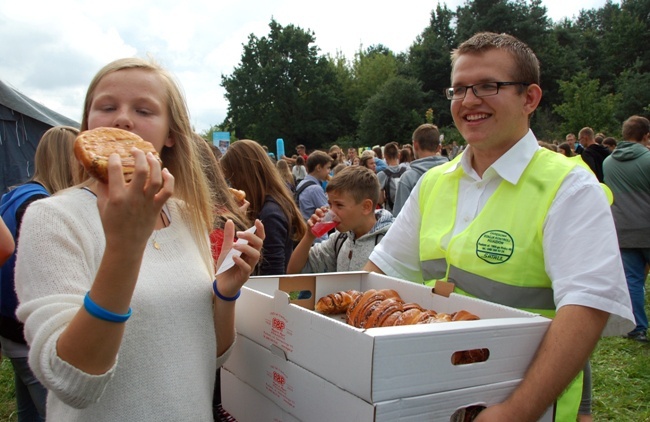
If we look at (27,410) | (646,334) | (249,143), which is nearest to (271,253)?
(249,143)

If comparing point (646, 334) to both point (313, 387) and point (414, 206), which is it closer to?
point (414, 206)

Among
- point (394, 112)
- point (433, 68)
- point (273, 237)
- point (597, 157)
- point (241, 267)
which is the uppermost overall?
point (433, 68)

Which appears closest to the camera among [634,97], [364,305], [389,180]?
[364,305]

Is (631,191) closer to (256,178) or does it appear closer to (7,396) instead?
(256,178)

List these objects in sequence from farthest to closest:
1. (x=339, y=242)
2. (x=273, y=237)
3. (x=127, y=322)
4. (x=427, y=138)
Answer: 1. (x=427, y=138)
2. (x=273, y=237)
3. (x=339, y=242)
4. (x=127, y=322)

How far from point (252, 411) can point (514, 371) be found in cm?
84

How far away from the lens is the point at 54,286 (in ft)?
4.04

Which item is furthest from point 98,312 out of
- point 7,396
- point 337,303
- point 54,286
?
point 7,396

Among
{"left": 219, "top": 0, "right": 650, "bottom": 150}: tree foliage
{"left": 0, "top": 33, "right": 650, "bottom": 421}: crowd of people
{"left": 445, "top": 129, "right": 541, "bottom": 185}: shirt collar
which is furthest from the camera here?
{"left": 219, "top": 0, "right": 650, "bottom": 150}: tree foliage

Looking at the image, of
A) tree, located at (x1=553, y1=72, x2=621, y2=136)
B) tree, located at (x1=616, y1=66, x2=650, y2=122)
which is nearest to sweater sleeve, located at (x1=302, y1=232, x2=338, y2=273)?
tree, located at (x1=553, y1=72, x2=621, y2=136)

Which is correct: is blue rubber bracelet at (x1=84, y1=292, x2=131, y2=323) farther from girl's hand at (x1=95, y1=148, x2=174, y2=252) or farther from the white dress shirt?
the white dress shirt

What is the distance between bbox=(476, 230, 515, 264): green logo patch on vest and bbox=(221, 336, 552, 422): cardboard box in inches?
17.0

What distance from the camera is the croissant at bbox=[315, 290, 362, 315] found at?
195cm

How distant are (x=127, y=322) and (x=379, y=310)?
30.3 inches
